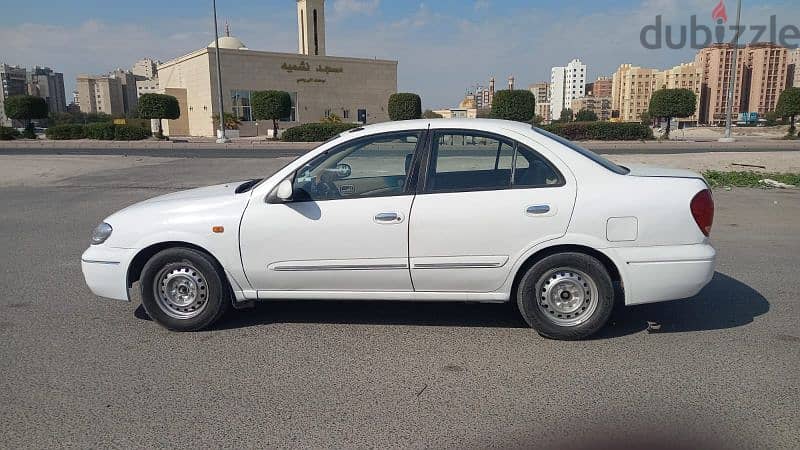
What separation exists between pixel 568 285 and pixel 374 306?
1.79 meters

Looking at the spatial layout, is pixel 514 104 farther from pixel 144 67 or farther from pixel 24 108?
pixel 144 67

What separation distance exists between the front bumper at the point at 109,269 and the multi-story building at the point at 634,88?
A: 3666 inches

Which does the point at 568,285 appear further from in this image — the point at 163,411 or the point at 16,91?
the point at 16,91

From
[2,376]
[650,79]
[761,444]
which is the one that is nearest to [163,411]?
[2,376]

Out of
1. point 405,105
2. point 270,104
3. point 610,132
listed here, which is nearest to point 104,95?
point 270,104

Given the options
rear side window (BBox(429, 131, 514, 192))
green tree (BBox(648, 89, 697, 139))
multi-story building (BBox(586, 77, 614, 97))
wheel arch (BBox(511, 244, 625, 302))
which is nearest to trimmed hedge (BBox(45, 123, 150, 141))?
green tree (BBox(648, 89, 697, 139))

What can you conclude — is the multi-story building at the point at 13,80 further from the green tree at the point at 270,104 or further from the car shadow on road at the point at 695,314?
the car shadow on road at the point at 695,314

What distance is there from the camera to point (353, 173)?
4.57 m

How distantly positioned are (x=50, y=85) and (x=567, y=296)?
14179 centimetres

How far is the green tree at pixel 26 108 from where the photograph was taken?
1476 inches

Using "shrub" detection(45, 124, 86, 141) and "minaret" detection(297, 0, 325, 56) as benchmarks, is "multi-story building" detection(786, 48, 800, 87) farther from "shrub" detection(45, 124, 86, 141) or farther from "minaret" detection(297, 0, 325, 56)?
"shrub" detection(45, 124, 86, 141)

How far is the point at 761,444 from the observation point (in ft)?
9.21

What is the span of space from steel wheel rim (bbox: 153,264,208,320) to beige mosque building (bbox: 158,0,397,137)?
51706mm

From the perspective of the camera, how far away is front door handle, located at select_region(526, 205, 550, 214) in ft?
13.0
